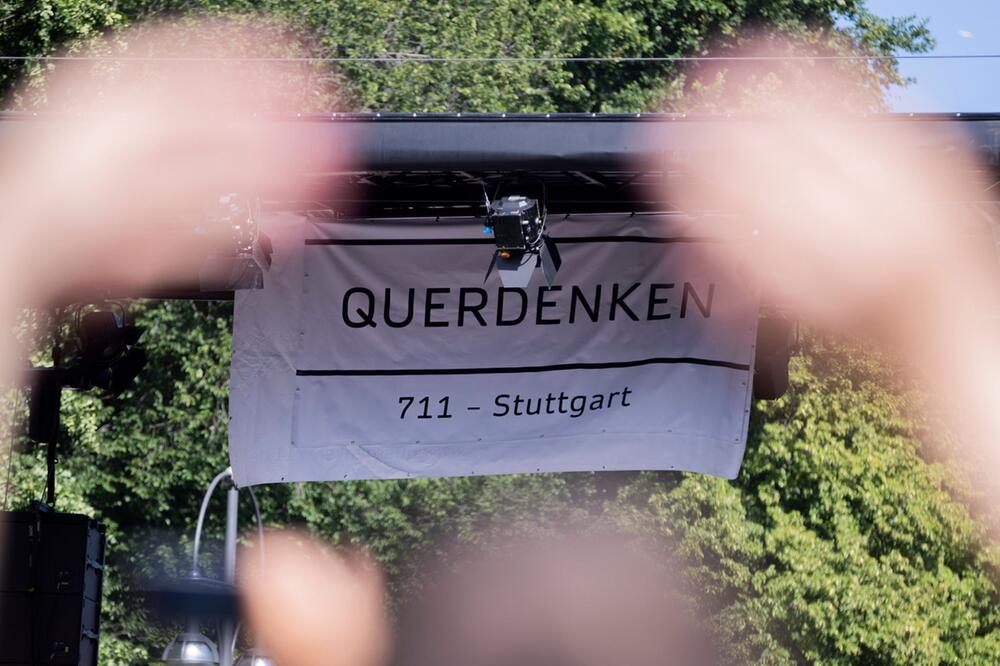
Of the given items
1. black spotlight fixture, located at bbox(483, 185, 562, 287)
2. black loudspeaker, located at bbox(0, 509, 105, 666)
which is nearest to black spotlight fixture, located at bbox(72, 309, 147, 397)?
black loudspeaker, located at bbox(0, 509, 105, 666)

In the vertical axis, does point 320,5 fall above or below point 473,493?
above

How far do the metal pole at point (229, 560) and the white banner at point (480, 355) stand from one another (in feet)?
39.1

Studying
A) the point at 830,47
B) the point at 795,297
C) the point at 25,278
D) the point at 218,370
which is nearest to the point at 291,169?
the point at 25,278

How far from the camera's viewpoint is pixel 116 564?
23.1 metres

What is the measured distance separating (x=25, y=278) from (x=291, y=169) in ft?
5.59

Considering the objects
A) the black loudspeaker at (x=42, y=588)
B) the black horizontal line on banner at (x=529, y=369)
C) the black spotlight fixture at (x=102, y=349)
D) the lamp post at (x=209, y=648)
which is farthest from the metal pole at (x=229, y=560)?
the black horizontal line on banner at (x=529, y=369)

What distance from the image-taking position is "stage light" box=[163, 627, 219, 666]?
53.5 ft

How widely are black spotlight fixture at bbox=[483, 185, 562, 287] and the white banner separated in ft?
2.24

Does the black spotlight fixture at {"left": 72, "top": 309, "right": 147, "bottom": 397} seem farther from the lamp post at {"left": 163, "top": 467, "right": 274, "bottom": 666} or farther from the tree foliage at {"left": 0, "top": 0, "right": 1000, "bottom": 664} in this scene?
the tree foliage at {"left": 0, "top": 0, "right": 1000, "bottom": 664}

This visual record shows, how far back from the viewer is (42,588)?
749 cm

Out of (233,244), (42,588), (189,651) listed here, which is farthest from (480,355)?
(189,651)

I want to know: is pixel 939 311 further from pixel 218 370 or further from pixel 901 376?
pixel 218 370

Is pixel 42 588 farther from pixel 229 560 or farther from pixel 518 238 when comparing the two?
pixel 229 560

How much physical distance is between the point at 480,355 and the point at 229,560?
1308 centimetres
